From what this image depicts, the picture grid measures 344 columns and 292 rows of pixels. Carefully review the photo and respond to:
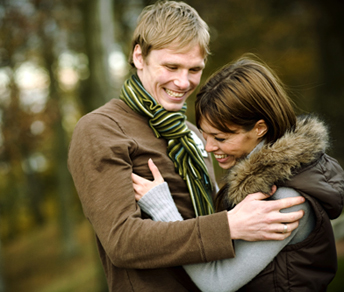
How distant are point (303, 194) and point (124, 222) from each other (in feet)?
2.82

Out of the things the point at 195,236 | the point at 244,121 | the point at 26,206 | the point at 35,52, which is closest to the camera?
the point at 195,236

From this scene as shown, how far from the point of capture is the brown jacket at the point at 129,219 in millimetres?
1583

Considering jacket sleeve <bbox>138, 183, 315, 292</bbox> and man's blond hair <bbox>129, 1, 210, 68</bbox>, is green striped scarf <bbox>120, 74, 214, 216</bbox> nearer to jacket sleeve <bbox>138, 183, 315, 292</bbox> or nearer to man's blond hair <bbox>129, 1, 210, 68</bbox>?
man's blond hair <bbox>129, 1, 210, 68</bbox>

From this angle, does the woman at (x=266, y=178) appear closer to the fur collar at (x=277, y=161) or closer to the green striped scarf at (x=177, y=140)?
the fur collar at (x=277, y=161)

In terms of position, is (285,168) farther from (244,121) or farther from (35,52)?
(35,52)

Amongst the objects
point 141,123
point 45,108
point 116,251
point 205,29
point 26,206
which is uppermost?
point 205,29

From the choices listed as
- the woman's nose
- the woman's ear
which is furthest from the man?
the woman's ear

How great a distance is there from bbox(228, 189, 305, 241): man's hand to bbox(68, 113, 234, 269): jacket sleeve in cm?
7

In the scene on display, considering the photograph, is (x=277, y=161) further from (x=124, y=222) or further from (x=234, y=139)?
(x=124, y=222)

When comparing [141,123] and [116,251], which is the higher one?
[141,123]

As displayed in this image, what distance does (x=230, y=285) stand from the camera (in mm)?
1622

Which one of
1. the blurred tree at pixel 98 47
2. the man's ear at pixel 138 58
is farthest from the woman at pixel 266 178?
the blurred tree at pixel 98 47

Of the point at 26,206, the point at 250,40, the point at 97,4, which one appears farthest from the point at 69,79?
the point at 26,206

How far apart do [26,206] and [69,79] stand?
35.6 feet
